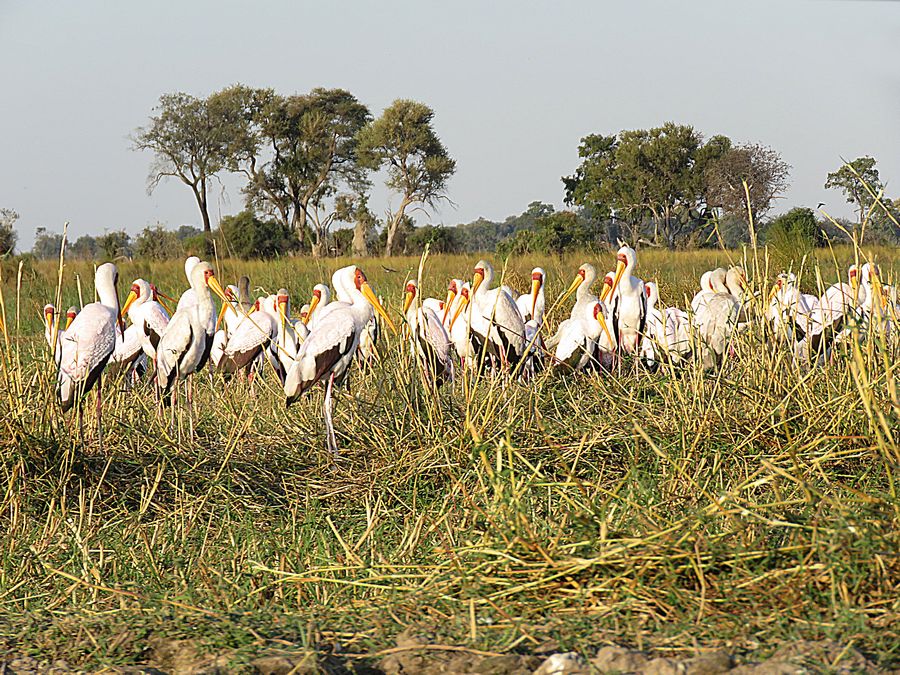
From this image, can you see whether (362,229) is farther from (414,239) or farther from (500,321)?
(500,321)

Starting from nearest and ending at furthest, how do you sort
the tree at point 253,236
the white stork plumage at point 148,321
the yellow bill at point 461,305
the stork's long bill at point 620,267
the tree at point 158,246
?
the yellow bill at point 461,305
the white stork plumage at point 148,321
the stork's long bill at point 620,267
the tree at point 158,246
the tree at point 253,236

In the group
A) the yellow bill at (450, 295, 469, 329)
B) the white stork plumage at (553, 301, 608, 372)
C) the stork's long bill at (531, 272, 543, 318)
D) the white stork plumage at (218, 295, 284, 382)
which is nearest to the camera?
the white stork plumage at (553, 301, 608, 372)

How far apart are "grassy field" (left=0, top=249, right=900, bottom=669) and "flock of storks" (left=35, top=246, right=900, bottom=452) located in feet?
0.73

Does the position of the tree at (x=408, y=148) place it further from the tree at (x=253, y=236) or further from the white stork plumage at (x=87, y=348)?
the white stork plumage at (x=87, y=348)

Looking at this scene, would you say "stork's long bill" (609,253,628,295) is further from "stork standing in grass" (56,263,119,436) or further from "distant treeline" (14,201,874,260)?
"stork standing in grass" (56,263,119,436)

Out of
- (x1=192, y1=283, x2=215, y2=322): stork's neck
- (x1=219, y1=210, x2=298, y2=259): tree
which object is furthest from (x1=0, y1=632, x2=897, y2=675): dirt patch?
(x1=219, y1=210, x2=298, y2=259): tree

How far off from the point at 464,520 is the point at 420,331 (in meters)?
3.16

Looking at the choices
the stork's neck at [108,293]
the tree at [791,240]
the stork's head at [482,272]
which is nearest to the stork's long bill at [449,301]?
the stork's head at [482,272]

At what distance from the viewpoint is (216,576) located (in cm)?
303

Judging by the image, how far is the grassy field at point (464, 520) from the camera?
2.26 metres

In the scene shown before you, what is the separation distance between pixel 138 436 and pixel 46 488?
70 cm

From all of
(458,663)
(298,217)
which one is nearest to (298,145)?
(298,217)

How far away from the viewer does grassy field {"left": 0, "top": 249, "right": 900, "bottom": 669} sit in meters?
2.26

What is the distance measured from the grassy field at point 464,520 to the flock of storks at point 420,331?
0.73 feet
